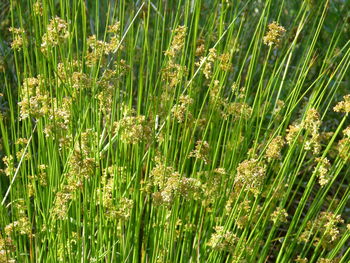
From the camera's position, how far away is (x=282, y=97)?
3.50m

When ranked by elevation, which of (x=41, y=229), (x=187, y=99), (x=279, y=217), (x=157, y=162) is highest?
(x=187, y=99)

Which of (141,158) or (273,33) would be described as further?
(141,158)

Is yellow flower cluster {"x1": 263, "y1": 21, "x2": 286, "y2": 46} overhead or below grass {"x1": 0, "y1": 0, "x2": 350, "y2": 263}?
overhead

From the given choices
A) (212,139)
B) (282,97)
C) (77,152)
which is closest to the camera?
(77,152)

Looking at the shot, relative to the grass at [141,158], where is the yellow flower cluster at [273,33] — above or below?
above

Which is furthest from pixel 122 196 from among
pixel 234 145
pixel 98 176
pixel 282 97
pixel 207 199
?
pixel 282 97

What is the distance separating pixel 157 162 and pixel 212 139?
41cm

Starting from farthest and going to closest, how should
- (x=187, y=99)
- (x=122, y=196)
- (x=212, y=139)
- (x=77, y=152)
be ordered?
(x=212, y=139) → (x=122, y=196) → (x=187, y=99) → (x=77, y=152)

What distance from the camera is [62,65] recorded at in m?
2.03

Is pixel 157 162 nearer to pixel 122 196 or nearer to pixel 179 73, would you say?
pixel 122 196

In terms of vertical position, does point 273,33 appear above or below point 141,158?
above

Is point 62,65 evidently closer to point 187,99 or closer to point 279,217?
point 187,99

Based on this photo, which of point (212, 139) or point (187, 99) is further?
point (212, 139)

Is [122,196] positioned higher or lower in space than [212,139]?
lower
